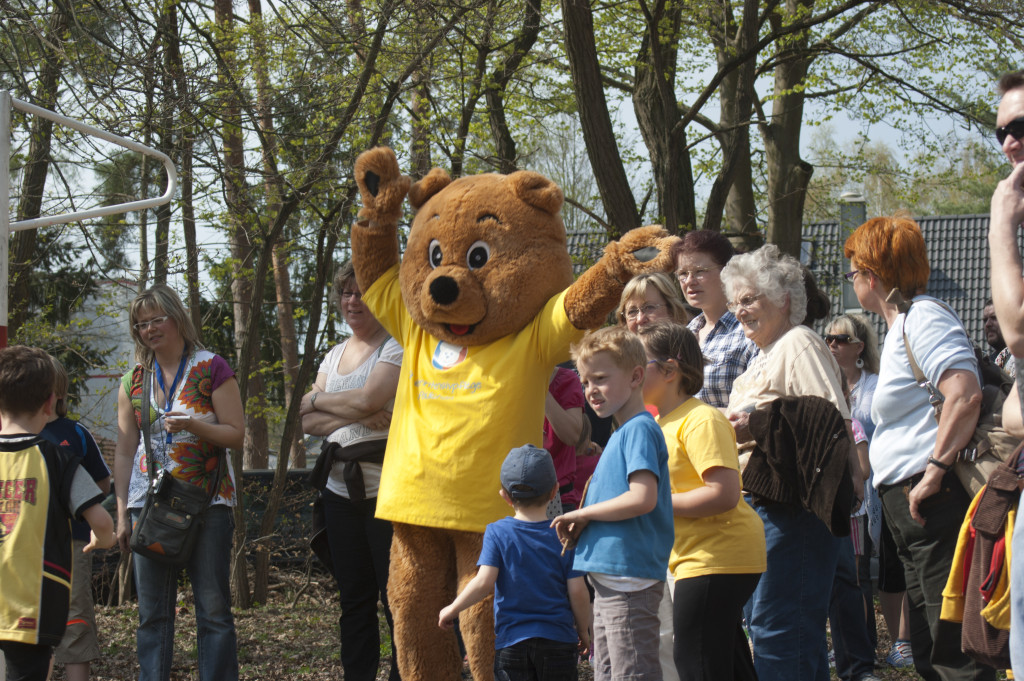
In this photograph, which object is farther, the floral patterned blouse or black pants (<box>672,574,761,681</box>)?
the floral patterned blouse

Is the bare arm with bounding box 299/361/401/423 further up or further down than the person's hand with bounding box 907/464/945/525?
further up

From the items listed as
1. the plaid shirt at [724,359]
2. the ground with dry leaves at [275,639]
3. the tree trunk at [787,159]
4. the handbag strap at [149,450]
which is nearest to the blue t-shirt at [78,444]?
the handbag strap at [149,450]

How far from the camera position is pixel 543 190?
12.5 feet

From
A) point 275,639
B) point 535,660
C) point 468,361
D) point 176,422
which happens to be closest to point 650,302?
point 468,361

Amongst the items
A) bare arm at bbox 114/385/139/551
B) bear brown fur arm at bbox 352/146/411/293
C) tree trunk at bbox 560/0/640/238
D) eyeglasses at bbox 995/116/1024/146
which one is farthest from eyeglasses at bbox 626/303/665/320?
tree trunk at bbox 560/0/640/238

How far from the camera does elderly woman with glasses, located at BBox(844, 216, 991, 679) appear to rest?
10.4 feet

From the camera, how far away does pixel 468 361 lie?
12.2 ft

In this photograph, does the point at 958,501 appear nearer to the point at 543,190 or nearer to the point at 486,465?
the point at 486,465

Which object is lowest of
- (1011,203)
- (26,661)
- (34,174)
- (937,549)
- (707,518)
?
(26,661)

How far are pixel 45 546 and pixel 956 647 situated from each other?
3.15 metres

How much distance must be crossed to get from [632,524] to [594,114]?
436 centimetres

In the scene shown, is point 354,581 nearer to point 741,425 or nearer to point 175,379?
point 175,379

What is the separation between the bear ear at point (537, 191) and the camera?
3799mm

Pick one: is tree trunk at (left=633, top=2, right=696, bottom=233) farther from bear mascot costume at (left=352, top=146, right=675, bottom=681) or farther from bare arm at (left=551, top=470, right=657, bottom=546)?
bare arm at (left=551, top=470, right=657, bottom=546)
